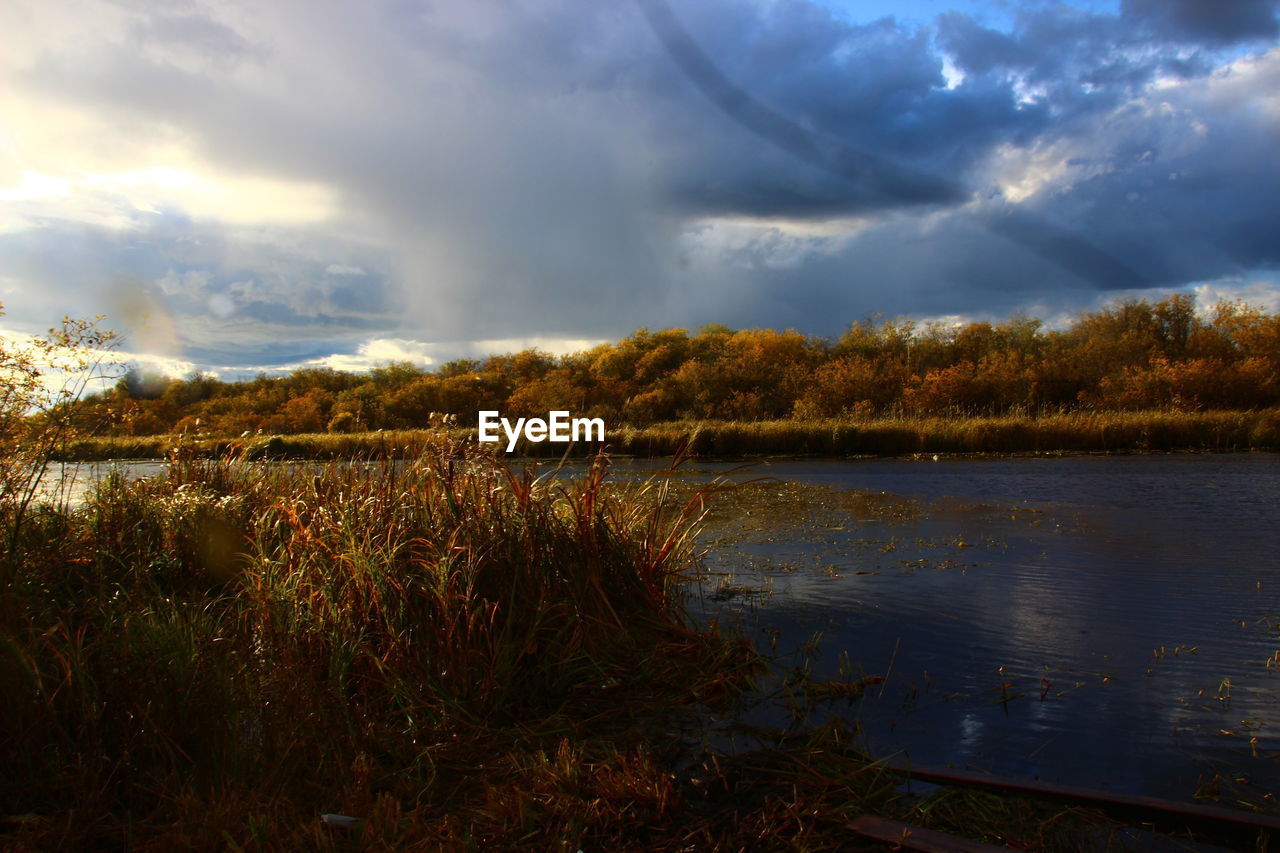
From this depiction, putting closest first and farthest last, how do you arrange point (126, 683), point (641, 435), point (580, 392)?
point (126, 683) → point (641, 435) → point (580, 392)

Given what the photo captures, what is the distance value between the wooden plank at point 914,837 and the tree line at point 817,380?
102 feet

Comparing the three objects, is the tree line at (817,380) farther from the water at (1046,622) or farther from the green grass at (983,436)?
the water at (1046,622)

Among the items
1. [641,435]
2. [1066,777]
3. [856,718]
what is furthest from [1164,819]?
[641,435]

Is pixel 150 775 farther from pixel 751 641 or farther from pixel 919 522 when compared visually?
pixel 919 522

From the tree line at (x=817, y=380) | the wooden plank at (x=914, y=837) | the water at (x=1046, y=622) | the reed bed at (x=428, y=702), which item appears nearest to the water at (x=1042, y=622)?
the water at (x=1046, y=622)

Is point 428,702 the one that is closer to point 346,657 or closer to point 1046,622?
point 346,657

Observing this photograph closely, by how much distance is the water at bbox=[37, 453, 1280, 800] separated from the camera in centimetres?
413

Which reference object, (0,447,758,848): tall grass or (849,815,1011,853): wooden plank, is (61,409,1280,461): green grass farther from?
(849,815,1011,853): wooden plank

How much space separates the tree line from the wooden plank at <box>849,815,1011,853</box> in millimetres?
31165

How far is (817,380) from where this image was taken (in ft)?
150

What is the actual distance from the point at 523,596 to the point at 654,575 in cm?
115

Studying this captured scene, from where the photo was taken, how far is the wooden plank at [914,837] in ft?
9.36

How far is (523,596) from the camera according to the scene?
5.02 m

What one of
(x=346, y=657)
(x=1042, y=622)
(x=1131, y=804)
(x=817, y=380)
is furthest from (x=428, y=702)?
(x=817, y=380)
